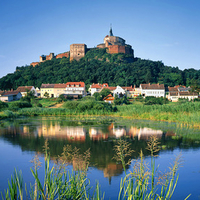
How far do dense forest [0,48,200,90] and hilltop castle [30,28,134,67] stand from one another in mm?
3141

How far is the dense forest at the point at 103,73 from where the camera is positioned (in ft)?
281

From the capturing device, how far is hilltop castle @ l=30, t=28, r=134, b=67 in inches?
4232

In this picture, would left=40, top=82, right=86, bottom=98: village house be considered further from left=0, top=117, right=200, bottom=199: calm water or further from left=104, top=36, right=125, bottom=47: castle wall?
left=0, top=117, right=200, bottom=199: calm water

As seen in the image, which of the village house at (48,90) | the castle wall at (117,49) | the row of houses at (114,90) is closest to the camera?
the row of houses at (114,90)

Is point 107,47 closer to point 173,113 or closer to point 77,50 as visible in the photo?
point 77,50

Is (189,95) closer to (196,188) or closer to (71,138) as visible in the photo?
(71,138)

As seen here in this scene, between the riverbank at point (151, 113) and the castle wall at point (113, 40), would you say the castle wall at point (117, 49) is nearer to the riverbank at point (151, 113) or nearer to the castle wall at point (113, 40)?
the castle wall at point (113, 40)

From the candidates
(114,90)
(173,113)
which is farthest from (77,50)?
(173,113)

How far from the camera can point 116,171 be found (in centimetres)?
957

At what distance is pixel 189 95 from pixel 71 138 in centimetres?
A: 5614

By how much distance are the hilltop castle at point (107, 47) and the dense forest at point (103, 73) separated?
3141 millimetres

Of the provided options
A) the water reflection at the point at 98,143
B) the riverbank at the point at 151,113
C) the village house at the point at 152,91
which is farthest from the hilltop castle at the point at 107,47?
the water reflection at the point at 98,143

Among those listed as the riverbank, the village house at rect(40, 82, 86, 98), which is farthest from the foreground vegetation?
the village house at rect(40, 82, 86, 98)

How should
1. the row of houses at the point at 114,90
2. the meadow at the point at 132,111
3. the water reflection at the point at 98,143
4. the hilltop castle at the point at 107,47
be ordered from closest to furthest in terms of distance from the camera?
the water reflection at the point at 98,143
the meadow at the point at 132,111
the row of houses at the point at 114,90
the hilltop castle at the point at 107,47
